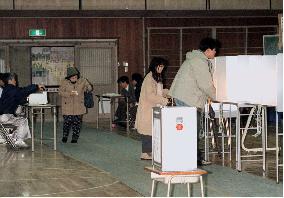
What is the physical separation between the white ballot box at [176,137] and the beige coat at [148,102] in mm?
4384

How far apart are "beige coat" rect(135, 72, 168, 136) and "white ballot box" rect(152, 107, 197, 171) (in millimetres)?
4384

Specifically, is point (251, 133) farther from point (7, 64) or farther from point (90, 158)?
point (7, 64)

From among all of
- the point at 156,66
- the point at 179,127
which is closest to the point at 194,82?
the point at 156,66

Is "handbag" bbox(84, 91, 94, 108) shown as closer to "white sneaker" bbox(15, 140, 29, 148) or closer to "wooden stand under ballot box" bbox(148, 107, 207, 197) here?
"white sneaker" bbox(15, 140, 29, 148)

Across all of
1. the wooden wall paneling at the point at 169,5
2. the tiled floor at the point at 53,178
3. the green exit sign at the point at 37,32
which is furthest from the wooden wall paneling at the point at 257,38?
the tiled floor at the point at 53,178

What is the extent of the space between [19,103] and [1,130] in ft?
1.98

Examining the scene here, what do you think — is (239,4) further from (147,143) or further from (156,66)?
(147,143)

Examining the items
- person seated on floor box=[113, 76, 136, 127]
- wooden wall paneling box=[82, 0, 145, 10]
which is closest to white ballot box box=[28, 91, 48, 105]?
person seated on floor box=[113, 76, 136, 127]

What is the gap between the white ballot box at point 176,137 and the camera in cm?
714

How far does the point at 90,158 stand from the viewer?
1255cm

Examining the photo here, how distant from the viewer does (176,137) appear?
23.6 ft

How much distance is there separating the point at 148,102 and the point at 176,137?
4.56m

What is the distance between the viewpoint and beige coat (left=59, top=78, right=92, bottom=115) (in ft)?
48.8

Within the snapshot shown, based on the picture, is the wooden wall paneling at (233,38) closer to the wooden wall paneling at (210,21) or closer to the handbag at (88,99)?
the wooden wall paneling at (210,21)
